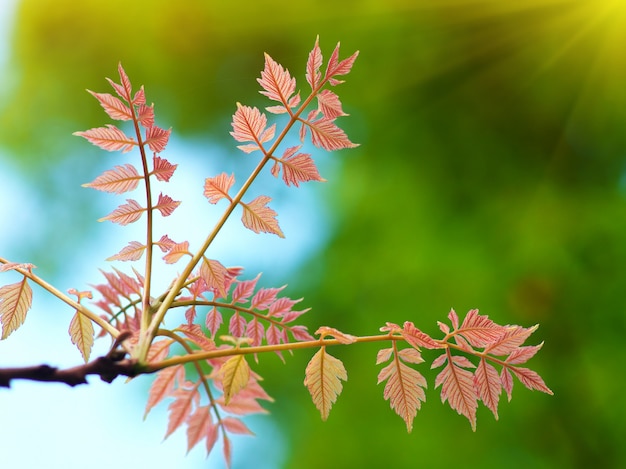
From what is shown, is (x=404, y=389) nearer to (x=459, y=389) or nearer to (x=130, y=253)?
(x=459, y=389)

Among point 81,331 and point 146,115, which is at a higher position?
point 146,115

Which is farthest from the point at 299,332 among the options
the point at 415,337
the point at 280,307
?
the point at 415,337

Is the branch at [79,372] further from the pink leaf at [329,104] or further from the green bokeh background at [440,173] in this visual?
the green bokeh background at [440,173]

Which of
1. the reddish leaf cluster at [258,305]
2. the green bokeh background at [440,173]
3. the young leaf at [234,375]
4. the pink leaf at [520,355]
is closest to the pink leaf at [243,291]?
the reddish leaf cluster at [258,305]

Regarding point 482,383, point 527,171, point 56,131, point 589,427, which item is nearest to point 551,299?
point 589,427

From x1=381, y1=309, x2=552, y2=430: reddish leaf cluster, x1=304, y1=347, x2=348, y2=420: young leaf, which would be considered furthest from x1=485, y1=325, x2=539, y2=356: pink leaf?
x1=304, y1=347, x2=348, y2=420: young leaf

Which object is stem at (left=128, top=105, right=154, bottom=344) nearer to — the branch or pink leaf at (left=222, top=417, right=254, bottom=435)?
the branch

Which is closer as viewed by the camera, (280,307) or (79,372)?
(79,372)
